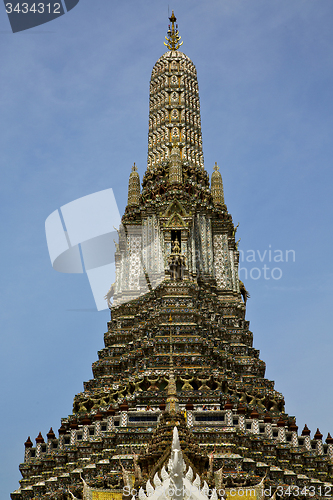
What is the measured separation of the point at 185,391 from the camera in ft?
139

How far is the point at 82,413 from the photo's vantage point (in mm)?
45000

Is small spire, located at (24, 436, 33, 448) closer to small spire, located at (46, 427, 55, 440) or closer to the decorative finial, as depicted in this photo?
small spire, located at (46, 427, 55, 440)

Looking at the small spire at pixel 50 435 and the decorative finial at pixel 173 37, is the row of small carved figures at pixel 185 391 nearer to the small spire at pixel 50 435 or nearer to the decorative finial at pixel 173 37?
the small spire at pixel 50 435

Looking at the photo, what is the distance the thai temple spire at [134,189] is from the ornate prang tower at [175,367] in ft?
0.36

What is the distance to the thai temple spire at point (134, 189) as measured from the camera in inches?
2530

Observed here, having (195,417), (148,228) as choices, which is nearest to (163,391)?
(195,417)

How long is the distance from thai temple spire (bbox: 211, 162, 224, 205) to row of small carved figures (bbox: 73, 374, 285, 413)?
21.4 m

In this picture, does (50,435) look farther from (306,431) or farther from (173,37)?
(173,37)

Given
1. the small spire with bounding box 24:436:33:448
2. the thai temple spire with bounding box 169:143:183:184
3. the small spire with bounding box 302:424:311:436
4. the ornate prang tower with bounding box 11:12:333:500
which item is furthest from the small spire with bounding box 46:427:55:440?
the thai temple spire with bounding box 169:143:183:184

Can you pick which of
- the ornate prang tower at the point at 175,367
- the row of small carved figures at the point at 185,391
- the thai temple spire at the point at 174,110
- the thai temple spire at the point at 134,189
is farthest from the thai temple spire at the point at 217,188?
the row of small carved figures at the point at 185,391

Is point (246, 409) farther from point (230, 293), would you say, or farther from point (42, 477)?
point (230, 293)

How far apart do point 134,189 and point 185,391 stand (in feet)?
86.5

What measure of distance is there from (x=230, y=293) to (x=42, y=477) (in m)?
24.7

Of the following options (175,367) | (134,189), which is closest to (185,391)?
(175,367)
